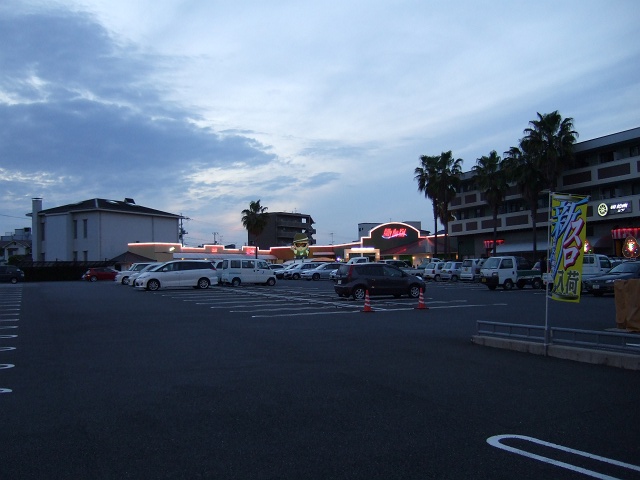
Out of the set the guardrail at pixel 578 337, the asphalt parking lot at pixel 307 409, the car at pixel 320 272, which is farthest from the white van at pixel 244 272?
the guardrail at pixel 578 337

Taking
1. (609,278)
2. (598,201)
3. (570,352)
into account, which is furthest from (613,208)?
(570,352)

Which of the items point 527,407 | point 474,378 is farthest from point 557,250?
point 527,407

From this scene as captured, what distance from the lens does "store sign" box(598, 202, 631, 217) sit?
47050 millimetres

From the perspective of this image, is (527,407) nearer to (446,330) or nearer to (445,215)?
(446,330)

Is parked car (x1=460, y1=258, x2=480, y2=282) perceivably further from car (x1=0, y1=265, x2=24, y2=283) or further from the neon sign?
car (x1=0, y1=265, x2=24, y2=283)

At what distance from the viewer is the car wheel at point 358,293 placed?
991 inches

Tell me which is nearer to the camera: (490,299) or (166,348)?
(166,348)

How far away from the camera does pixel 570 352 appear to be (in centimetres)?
1026

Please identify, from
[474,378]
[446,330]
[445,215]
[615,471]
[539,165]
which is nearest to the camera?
[615,471]

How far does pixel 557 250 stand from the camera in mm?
10594

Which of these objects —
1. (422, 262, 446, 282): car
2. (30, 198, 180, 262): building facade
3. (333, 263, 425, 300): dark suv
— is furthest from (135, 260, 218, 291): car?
(30, 198, 180, 262): building facade

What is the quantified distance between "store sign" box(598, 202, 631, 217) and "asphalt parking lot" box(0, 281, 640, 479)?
38.9 m

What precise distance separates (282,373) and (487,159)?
166 feet

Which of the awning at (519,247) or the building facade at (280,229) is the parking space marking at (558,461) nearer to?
the awning at (519,247)
